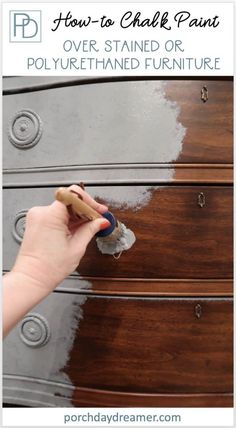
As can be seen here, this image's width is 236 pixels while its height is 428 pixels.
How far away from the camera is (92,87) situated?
80 centimetres

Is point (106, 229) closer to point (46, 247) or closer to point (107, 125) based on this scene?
point (46, 247)

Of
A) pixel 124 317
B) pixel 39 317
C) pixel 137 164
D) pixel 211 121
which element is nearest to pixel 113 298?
pixel 124 317

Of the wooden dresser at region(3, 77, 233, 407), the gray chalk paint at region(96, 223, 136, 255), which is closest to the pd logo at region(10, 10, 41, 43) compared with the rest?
the wooden dresser at region(3, 77, 233, 407)

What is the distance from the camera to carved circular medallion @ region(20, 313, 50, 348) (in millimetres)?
826

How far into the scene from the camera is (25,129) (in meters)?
0.83

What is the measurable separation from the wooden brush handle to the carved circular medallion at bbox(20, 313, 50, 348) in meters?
0.39

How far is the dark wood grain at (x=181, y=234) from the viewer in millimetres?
769

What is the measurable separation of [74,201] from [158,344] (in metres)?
0.44

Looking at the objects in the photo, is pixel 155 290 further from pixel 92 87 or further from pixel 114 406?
pixel 92 87

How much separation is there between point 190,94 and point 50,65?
0.33 metres

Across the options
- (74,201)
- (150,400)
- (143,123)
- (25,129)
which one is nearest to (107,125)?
(143,123)

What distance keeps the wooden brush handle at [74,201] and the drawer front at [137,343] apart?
307 millimetres

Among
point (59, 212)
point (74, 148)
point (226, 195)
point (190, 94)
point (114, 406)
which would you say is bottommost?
point (114, 406)

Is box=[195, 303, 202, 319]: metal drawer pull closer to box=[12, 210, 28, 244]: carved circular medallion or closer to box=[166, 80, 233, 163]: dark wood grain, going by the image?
box=[166, 80, 233, 163]: dark wood grain
